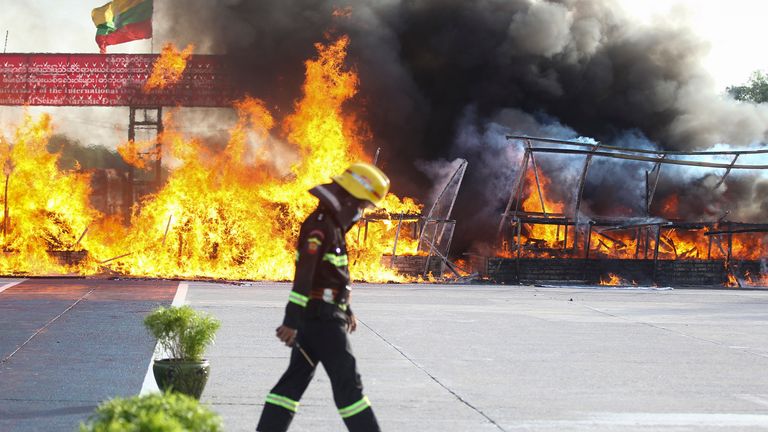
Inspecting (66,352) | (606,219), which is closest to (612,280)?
(606,219)

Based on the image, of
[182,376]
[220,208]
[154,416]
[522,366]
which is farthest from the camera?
[220,208]

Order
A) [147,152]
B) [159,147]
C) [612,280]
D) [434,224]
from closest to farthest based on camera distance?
[612,280]
[434,224]
[159,147]
[147,152]

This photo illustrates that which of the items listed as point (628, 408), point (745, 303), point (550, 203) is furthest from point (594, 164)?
point (628, 408)

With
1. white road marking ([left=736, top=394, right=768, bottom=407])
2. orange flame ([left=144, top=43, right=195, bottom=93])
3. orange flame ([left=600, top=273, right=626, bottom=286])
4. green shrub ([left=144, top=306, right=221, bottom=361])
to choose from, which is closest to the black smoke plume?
orange flame ([left=144, top=43, right=195, bottom=93])

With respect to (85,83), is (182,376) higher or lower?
lower

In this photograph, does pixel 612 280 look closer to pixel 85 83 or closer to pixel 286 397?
pixel 286 397

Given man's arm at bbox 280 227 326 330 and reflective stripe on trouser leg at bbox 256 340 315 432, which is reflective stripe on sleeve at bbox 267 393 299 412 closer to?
reflective stripe on trouser leg at bbox 256 340 315 432

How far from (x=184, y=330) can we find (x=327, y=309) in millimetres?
1889

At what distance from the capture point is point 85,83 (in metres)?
38.3

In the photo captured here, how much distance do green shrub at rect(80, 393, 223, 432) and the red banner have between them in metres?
34.1

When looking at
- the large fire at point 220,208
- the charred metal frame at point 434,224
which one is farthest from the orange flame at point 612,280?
the large fire at point 220,208

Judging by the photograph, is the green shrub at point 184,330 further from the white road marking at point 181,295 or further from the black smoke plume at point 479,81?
the black smoke plume at point 479,81

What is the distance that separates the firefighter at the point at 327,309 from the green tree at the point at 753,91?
1613 inches

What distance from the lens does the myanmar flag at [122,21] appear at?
37406mm
